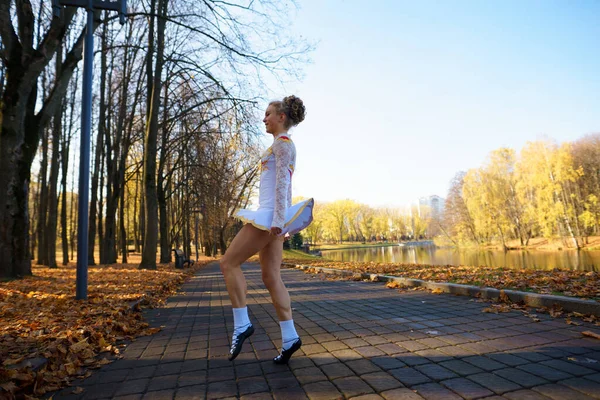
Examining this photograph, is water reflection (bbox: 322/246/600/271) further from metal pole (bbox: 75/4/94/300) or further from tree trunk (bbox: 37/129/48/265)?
tree trunk (bbox: 37/129/48/265)

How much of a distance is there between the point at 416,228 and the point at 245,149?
11266 centimetres

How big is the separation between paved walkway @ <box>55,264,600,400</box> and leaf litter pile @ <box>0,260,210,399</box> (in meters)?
0.24

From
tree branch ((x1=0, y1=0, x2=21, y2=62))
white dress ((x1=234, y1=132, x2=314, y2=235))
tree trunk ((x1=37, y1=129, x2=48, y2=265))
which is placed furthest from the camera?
tree trunk ((x1=37, y1=129, x2=48, y2=265))

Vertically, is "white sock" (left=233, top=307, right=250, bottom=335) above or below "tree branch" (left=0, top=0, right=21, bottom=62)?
below

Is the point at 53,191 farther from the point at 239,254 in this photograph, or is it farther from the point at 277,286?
the point at 277,286

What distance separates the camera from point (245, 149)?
39.5 feet

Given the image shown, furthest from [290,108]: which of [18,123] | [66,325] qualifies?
[18,123]

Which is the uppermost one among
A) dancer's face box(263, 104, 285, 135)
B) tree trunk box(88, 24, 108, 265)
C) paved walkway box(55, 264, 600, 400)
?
tree trunk box(88, 24, 108, 265)

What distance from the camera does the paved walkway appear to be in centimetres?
220

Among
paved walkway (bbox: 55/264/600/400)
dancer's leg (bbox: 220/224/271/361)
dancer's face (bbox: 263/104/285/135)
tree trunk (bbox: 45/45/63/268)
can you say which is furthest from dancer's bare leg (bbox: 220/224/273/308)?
tree trunk (bbox: 45/45/63/268)

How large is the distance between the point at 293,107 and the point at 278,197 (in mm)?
821

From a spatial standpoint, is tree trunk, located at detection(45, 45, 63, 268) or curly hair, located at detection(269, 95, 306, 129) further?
tree trunk, located at detection(45, 45, 63, 268)

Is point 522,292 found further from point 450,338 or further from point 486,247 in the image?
point 486,247

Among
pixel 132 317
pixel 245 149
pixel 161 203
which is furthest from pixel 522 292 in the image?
pixel 161 203
